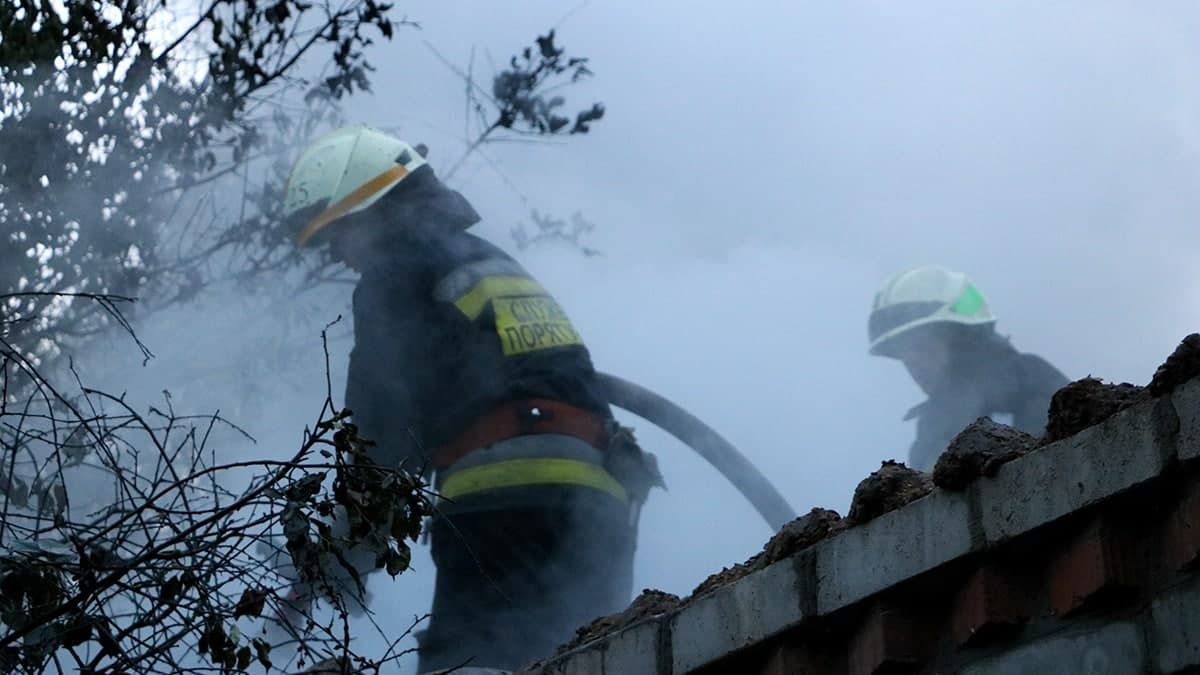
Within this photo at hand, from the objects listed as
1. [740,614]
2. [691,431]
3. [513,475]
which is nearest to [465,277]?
[513,475]

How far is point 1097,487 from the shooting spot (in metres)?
2.32

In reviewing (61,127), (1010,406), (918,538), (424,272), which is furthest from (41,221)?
(918,538)

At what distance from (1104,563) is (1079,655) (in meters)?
0.14

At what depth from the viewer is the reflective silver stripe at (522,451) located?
19.7ft

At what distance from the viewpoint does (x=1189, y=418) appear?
86.5 inches

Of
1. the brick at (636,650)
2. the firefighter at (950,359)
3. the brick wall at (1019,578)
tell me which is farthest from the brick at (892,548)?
the firefighter at (950,359)

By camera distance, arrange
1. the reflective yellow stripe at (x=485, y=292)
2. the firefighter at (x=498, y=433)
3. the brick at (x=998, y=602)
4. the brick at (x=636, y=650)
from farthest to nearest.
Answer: the reflective yellow stripe at (x=485, y=292) < the firefighter at (x=498, y=433) < the brick at (x=636, y=650) < the brick at (x=998, y=602)

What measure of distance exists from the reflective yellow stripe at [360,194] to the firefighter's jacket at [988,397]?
2.83m

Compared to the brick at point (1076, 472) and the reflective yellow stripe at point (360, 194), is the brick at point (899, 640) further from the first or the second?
the reflective yellow stripe at point (360, 194)

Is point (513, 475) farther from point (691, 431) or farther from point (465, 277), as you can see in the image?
point (691, 431)

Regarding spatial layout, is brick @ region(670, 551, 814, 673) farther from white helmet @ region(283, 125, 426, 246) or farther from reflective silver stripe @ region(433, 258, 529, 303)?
white helmet @ region(283, 125, 426, 246)

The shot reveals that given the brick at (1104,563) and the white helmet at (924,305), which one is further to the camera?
the white helmet at (924,305)

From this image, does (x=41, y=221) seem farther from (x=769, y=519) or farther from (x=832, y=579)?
(x=832, y=579)

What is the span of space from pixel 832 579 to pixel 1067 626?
440mm
